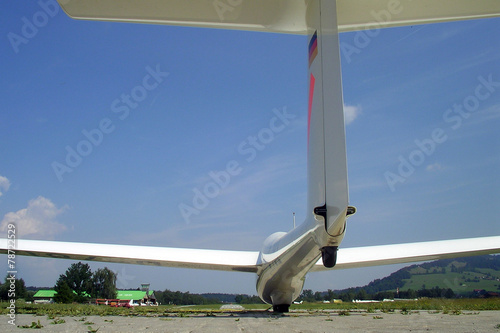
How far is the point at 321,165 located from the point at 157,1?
408 centimetres

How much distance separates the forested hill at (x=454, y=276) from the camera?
16786 millimetres

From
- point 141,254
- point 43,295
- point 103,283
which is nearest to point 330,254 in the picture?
point 141,254

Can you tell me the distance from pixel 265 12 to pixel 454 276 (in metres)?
19.0

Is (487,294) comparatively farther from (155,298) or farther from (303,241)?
(155,298)

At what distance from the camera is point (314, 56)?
6.43 meters

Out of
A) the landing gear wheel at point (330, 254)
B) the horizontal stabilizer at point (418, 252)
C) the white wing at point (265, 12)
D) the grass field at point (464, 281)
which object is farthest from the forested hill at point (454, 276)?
the landing gear wheel at point (330, 254)

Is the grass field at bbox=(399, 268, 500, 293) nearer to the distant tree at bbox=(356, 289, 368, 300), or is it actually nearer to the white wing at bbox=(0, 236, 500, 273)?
the white wing at bbox=(0, 236, 500, 273)

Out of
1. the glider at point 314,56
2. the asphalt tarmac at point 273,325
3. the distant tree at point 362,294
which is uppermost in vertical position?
the glider at point 314,56

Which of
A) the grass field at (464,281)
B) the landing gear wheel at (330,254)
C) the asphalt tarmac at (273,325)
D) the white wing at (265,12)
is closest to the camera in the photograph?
the asphalt tarmac at (273,325)

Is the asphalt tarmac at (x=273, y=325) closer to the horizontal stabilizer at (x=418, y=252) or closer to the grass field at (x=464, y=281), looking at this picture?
the horizontal stabilizer at (x=418, y=252)

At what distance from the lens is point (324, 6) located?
595cm

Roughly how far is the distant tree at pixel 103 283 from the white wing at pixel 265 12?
48168mm

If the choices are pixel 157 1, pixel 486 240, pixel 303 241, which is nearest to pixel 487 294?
pixel 486 240

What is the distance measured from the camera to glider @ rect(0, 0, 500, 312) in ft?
17.4
